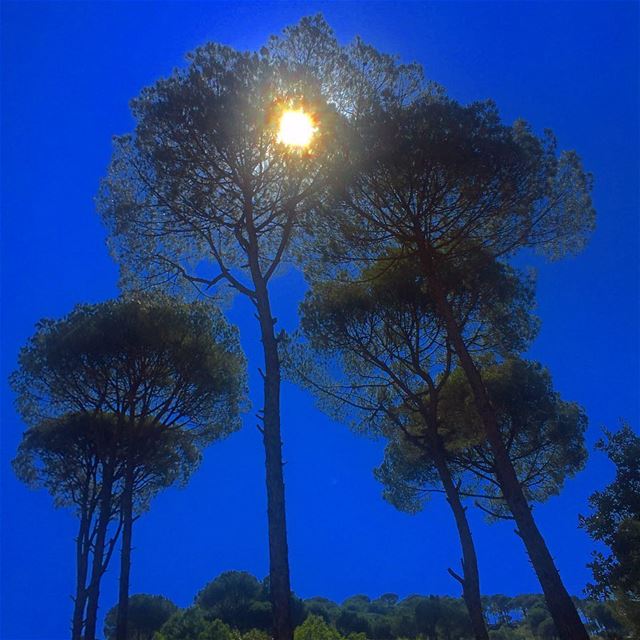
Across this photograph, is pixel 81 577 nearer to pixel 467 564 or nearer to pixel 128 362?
pixel 128 362

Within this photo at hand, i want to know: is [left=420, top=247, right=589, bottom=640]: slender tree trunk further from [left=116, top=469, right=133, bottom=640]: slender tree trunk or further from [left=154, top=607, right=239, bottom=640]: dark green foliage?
[left=116, top=469, right=133, bottom=640]: slender tree trunk

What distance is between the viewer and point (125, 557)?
41.1 ft

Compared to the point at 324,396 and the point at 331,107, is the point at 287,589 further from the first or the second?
the point at 331,107

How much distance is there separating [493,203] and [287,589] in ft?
24.0

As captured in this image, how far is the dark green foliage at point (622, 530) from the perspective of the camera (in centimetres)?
795

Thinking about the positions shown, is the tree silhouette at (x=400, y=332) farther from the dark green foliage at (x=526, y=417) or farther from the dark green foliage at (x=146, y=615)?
the dark green foliage at (x=146, y=615)

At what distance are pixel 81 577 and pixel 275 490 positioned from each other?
7.82m

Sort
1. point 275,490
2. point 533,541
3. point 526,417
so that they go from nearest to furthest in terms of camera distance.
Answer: point 533,541
point 275,490
point 526,417

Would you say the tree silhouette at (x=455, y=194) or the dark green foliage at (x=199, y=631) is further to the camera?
the tree silhouette at (x=455, y=194)

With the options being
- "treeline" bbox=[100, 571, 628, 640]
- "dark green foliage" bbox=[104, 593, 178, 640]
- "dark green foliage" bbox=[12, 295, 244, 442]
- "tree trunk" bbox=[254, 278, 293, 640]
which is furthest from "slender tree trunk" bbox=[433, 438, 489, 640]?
"dark green foliage" bbox=[104, 593, 178, 640]

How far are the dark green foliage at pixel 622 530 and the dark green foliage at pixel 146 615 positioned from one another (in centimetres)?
2426

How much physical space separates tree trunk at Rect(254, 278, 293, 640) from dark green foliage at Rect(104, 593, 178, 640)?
23950mm

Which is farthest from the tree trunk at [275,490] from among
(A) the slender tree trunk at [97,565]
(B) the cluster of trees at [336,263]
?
(A) the slender tree trunk at [97,565]

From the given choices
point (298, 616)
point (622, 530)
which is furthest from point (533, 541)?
point (298, 616)
